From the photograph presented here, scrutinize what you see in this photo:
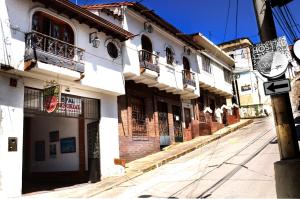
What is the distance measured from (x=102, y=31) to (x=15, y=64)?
5135 mm

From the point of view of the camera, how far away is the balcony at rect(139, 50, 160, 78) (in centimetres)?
1712

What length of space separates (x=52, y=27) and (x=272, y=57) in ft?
30.1

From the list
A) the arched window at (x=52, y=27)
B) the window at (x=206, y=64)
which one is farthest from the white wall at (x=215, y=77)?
the arched window at (x=52, y=27)

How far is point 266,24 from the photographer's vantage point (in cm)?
686

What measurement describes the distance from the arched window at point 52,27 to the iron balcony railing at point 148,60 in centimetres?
472

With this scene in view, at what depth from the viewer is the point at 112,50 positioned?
15555 millimetres

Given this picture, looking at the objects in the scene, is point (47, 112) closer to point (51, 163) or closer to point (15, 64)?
point (15, 64)

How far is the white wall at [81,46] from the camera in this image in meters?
10.7

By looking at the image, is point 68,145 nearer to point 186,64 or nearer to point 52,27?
point 52,27

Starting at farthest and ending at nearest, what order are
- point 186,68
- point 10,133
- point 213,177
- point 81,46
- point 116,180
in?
point 186,68
point 81,46
point 116,180
point 213,177
point 10,133

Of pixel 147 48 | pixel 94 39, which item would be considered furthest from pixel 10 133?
pixel 147 48

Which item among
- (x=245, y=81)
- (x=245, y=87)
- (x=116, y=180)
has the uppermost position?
(x=245, y=81)

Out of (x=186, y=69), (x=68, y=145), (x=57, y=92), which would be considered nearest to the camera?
(x=57, y=92)

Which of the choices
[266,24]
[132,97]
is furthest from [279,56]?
[132,97]
